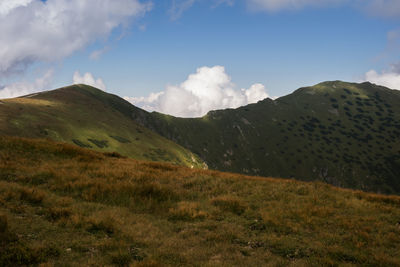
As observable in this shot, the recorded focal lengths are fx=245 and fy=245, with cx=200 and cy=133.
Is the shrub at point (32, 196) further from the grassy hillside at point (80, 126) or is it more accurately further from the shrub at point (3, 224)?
the grassy hillside at point (80, 126)

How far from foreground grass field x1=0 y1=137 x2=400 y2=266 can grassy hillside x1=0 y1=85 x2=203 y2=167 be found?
8942 centimetres

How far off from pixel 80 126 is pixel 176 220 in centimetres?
12676

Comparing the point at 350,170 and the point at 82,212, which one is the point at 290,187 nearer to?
the point at 82,212

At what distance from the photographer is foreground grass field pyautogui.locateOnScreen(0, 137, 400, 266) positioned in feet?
26.5

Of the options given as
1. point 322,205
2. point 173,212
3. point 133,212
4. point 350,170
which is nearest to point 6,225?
point 133,212

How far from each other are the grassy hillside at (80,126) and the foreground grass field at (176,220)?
8942cm

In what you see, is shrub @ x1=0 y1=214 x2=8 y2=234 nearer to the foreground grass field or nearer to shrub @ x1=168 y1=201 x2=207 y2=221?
the foreground grass field

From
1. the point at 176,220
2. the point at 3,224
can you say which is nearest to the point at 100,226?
the point at 3,224

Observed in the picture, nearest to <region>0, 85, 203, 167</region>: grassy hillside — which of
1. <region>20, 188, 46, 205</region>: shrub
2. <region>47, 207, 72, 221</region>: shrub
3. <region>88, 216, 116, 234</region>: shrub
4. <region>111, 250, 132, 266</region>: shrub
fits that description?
<region>20, 188, 46, 205</region>: shrub

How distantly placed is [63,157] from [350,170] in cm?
22226

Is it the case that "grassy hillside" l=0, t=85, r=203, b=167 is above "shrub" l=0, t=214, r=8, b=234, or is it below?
above

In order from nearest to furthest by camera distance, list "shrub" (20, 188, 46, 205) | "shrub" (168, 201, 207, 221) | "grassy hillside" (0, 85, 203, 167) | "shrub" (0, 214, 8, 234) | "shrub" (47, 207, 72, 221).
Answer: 1. "shrub" (0, 214, 8, 234)
2. "shrub" (47, 207, 72, 221)
3. "shrub" (20, 188, 46, 205)
4. "shrub" (168, 201, 207, 221)
5. "grassy hillside" (0, 85, 203, 167)

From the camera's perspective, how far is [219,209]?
42.7ft

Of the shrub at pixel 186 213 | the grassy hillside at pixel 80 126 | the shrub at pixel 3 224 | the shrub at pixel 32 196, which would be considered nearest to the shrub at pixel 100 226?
the shrub at pixel 3 224
